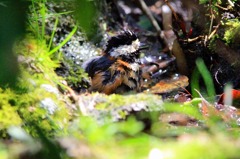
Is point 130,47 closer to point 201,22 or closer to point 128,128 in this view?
point 201,22

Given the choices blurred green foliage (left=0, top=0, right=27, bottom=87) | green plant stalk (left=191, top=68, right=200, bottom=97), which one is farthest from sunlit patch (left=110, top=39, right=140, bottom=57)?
blurred green foliage (left=0, top=0, right=27, bottom=87)

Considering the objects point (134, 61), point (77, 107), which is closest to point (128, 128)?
point (77, 107)

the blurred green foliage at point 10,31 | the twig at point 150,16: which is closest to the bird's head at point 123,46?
the twig at point 150,16

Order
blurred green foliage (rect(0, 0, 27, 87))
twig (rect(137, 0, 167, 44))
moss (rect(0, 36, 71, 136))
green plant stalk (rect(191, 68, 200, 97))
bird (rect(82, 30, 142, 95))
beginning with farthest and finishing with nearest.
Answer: twig (rect(137, 0, 167, 44)) → bird (rect(82, 30, 142, 95)) → green plant stalk (rect(191, 68, 200, 97)) → moss (rect(0, 36, 71, 136)) → blurred green foliage (rect(0, 0, 27, 87))

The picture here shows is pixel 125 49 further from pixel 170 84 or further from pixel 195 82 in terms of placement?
pixel 195 82

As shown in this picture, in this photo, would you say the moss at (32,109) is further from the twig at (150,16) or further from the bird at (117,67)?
the twig at (150,16)

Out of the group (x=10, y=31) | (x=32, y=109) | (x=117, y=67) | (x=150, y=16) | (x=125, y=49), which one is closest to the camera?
(x=10, y=31)

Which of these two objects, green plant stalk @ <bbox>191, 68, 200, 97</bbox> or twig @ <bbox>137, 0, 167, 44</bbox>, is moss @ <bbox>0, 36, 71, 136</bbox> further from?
twig @ <bbox>137, 0, 167, 44</bbox>

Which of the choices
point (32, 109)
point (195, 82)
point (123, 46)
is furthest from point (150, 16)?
point (32, 109)
